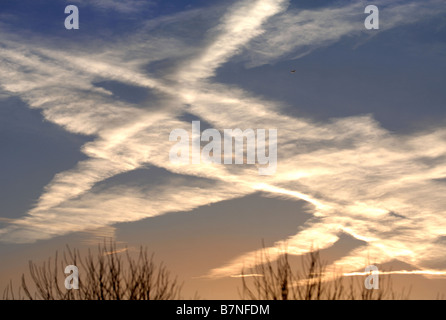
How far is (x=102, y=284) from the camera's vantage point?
20516 millimetres
